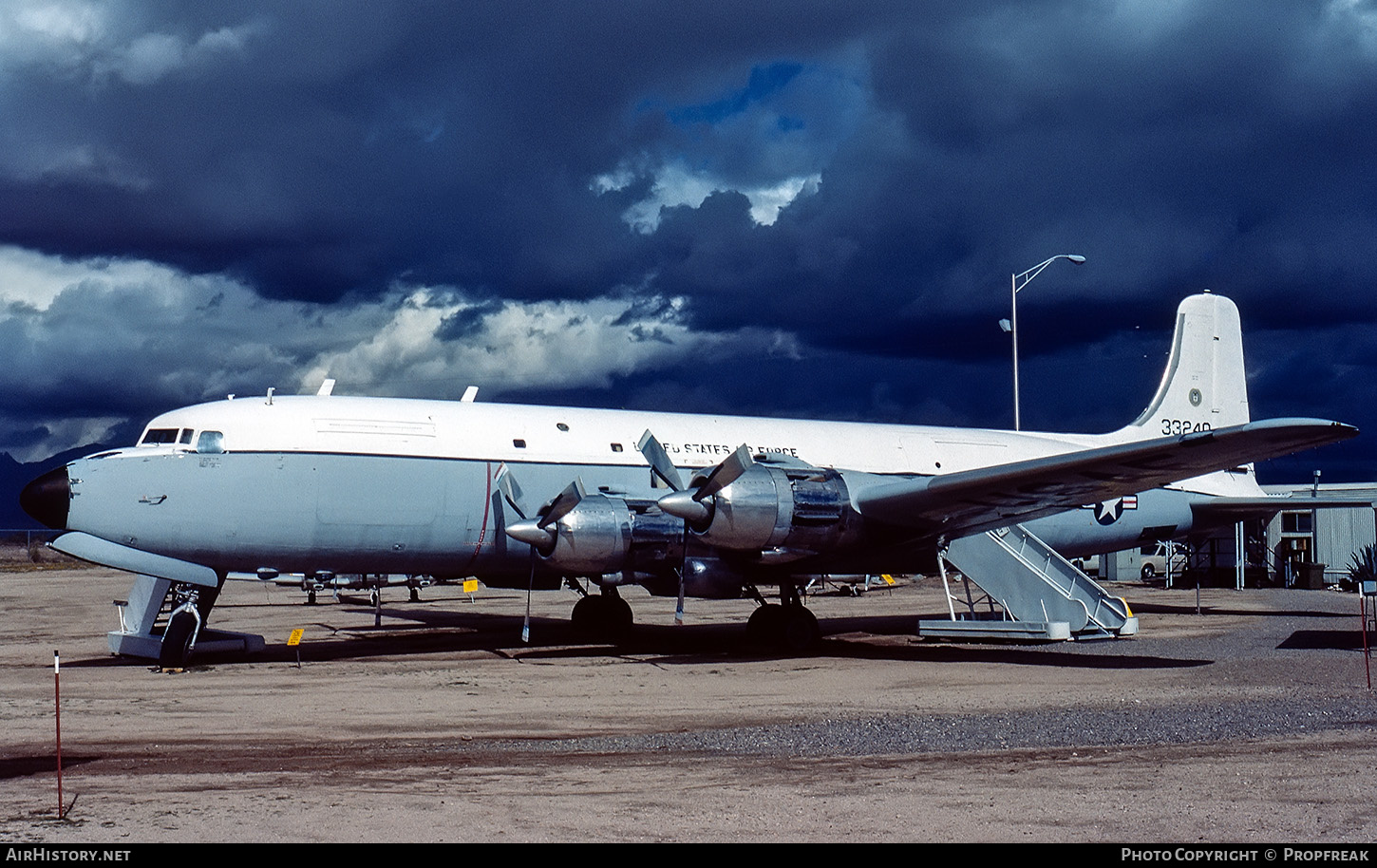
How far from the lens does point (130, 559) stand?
15.8 meters

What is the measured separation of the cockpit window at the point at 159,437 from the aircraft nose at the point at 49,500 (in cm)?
125

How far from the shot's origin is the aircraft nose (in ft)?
50.7

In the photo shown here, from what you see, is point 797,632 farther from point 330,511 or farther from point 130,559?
point 130,559

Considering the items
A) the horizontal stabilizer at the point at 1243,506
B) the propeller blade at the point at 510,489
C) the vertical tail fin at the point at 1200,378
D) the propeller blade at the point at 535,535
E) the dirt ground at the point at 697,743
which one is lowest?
the dirt ground at the point at 697,743

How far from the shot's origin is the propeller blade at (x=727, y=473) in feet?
53.3

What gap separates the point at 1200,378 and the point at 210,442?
818 inches

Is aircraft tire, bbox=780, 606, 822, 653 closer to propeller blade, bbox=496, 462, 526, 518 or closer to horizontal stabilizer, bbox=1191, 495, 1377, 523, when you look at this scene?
propeller blade, bbox=496, 462, 526, 518

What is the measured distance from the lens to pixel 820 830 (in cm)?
698

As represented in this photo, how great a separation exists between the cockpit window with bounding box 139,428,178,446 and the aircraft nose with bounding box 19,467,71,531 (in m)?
1.25

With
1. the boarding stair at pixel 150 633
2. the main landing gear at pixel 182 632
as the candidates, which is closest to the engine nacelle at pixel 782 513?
the main landing gear at pixel 182 632

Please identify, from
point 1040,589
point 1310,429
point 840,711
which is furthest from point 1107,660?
point 840,711

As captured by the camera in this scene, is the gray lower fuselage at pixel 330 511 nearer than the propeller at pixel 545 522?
Yes

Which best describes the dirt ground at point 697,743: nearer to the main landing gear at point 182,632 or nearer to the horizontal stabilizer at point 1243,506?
the main landing gear at point 182,632

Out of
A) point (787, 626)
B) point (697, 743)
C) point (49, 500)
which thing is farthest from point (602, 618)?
point (697, 743)
